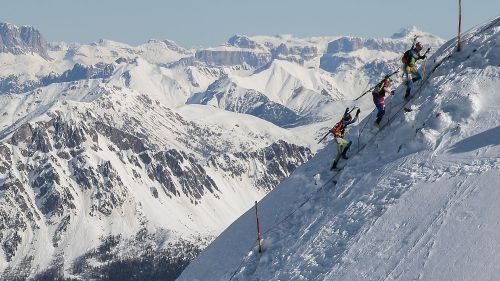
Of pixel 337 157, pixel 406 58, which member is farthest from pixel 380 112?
pixel 406 58

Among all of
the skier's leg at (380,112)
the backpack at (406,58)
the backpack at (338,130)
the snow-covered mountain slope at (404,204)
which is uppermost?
the backpack at (406,58)

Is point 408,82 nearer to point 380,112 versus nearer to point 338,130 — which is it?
point 380,112

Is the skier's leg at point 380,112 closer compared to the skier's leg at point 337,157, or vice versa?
the skier's leg at point 337,157

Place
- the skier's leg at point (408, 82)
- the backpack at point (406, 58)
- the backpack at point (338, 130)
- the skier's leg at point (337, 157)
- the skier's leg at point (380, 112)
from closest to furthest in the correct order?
the skier's leg at point (337, 157)
the backpack at point (338, 130)
the skier's leg at point (380, 112)
the skier's leg at point (408, 82)
the backpack at point (406, 58)

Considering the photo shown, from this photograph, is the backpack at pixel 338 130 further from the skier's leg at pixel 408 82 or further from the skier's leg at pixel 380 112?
the skier's leg at pixel 408 82

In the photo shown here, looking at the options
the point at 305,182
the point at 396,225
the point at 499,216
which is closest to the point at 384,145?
the point at 305,182

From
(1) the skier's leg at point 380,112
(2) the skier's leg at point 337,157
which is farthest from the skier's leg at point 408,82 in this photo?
(2) the skier's leg at point 337,157

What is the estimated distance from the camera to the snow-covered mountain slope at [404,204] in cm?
2186

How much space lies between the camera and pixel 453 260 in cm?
2075

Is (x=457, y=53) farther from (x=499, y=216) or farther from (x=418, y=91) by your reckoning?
(x=499, y=216)

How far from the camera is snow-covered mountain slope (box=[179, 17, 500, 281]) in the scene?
21859 millimetres

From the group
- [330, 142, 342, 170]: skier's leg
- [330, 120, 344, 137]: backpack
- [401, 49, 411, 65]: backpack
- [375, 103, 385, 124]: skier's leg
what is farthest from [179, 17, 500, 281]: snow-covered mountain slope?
[401, 49, 411, 65]: backpack

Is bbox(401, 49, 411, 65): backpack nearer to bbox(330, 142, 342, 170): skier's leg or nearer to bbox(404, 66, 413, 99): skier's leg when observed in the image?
bbox(404, 66, 413, 99): skier's leg

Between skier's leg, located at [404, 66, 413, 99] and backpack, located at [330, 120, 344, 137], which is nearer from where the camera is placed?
backpack, located at [330, 120, 344, 137]
